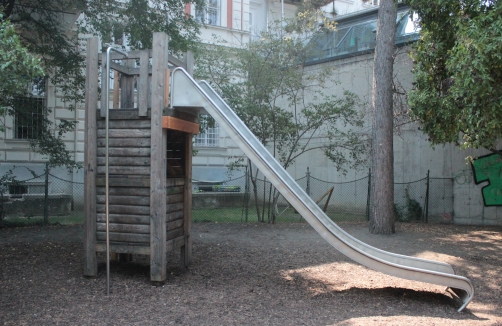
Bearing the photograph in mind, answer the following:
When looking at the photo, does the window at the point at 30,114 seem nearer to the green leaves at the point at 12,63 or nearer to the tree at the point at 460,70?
the green leaves at the point at 12,63

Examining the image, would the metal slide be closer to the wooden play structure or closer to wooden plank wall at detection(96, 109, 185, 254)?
the wooden play structure

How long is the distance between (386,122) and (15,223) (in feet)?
32.6

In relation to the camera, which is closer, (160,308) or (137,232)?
(160,308)

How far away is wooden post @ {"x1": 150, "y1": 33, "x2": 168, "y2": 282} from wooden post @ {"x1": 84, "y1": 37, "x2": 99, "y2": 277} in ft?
3.01

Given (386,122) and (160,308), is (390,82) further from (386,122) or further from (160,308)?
(160,308)

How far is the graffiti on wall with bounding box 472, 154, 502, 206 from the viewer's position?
14.9m

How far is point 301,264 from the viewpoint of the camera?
8.76m

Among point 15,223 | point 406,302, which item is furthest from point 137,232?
point 15,223

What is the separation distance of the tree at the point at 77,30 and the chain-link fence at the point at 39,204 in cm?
231

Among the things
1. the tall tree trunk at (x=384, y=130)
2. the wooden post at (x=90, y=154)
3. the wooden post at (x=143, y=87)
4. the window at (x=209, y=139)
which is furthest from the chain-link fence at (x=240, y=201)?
the wooden post at (x=143, y=87)

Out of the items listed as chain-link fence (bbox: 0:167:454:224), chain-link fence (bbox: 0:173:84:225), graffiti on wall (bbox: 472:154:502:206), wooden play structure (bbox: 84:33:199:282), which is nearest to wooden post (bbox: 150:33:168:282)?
wooden play structure (bbox: 84:33:199:282)

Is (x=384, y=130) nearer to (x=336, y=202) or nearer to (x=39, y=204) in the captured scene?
(x=336, y=202)

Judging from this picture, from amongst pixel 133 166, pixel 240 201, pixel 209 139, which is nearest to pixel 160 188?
pixel 133 166

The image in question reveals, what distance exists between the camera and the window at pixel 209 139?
21984 mm
